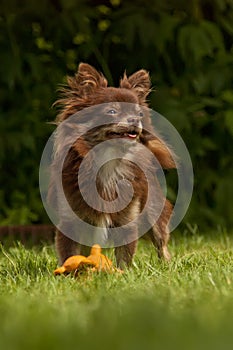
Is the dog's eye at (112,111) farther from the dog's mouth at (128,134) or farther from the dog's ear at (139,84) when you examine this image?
the dog's ear at (139,84)

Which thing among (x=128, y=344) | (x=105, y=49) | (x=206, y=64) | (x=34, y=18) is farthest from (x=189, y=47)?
(x=128, y=344)

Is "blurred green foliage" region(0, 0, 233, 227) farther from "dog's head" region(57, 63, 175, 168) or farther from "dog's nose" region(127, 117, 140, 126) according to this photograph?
"dog's nose" region(127, 117, 140, 126)

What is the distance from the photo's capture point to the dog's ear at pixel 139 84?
5.15m

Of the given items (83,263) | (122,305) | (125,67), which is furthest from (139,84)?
(125,67)

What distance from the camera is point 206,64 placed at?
749cm

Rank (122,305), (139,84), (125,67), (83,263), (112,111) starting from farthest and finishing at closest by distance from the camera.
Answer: (125,67), (139,84), (112,111), (83,263), (122,305)

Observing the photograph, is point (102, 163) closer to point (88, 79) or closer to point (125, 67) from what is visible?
point (88, 79)

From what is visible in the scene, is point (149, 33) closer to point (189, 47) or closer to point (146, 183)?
point (189, 47)

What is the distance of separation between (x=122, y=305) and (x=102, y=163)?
1.61m

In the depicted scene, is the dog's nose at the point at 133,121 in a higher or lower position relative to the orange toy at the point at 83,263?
higher

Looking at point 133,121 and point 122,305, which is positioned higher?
point 133,121

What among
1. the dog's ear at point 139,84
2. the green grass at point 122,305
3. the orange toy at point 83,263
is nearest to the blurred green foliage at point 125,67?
the dog's ear at point 139,84

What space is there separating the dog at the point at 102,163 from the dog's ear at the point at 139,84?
0.01m

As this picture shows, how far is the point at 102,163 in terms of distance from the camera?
4969 millimetres
